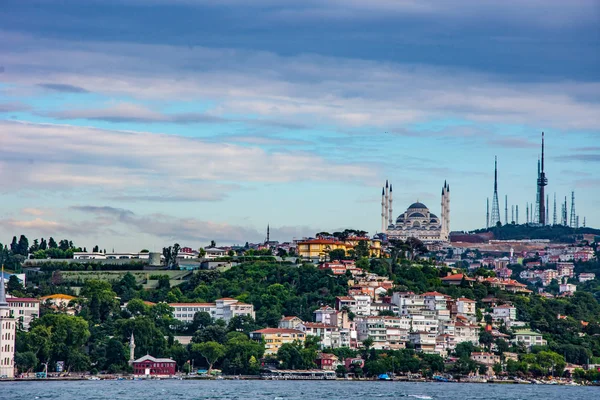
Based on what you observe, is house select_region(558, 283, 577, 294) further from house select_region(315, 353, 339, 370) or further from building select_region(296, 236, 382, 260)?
house select_region(315, 353, 339, 370)

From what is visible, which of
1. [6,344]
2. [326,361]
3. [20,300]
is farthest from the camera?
[20,300]

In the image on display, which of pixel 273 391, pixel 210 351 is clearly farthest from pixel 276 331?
pixel 273 391

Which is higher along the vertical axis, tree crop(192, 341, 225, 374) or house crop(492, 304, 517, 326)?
house crop(492, 304, 517, 326)

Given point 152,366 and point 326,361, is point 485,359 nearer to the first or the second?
point 326,361

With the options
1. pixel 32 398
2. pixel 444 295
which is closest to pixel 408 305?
pixel 444 295

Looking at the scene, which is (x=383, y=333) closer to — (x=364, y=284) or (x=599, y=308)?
(x=364, y=284)

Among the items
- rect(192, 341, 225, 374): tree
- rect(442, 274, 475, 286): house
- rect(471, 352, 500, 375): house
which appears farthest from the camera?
rect(442, 274, 475, 286): house

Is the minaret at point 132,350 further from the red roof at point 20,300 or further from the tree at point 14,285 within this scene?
the tree at point 14,285

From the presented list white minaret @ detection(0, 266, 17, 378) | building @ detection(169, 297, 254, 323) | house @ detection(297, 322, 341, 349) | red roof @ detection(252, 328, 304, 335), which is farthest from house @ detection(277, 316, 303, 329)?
white minaret @ detection(0, 266, 17, 378)
